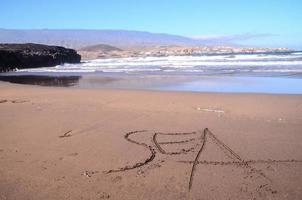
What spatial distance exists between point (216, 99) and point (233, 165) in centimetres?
600

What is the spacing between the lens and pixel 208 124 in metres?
6.91

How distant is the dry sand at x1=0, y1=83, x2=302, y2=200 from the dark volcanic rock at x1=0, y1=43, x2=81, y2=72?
2882cm

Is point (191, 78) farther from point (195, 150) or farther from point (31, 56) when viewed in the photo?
point (31, 56)

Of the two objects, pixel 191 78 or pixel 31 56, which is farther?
pixel 31 56

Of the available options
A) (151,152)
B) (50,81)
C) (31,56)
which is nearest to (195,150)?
(151,152)

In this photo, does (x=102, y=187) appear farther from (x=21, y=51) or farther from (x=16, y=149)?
(x=21, y=51)

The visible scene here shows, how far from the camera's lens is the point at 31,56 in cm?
3906

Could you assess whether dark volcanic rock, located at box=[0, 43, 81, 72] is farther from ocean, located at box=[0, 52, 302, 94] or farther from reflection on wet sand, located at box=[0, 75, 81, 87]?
reflection on wet sand, located at box=[0, 75, 81, 87]

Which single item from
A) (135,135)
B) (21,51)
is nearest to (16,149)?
(135,135)

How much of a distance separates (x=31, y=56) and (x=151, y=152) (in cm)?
3660

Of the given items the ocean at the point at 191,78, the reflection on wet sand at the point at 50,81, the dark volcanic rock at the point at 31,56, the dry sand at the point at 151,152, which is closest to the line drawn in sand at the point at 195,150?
the dry sand at the point at 151,152

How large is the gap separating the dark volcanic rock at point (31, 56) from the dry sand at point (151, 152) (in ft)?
94.5

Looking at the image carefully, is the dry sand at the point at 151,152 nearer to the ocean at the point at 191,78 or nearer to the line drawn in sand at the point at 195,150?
the line drawn in sand at the point at 195,150

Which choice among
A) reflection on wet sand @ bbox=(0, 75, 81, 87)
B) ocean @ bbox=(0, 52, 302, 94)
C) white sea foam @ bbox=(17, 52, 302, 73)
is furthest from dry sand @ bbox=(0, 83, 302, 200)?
white sea foam @ bbox=(17, 52, 302, 73)
